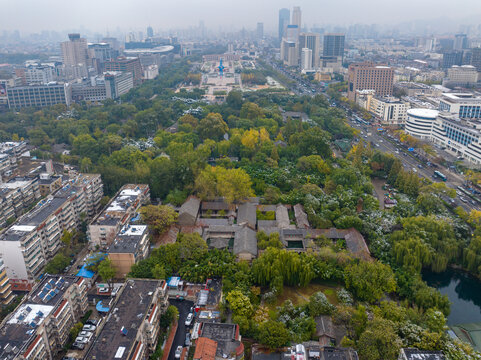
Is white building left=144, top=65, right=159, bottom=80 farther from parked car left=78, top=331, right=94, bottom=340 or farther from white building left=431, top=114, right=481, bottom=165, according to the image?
parked car left=78, top=331, right=94, bottom=340

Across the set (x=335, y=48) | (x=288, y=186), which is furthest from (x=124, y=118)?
(x=335, y=48)

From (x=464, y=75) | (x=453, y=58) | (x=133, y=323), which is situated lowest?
(x=133, y=323)

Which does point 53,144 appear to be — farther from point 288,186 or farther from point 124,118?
point 288,186

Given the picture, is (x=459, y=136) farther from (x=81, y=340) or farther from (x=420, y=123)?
(x=81, y=340)

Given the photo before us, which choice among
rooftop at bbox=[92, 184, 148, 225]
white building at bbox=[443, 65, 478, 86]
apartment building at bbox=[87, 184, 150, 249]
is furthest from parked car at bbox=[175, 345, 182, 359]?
white building at bbox=[443, 65, 478, 86]

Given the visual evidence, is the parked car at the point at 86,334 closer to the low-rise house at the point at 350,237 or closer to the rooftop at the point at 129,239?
the rooftop at the point at 129,239

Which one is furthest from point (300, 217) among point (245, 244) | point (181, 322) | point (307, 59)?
point (307, 59)

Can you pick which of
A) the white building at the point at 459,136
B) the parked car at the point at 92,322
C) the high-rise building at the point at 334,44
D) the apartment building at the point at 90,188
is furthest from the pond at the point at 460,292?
the high-rise building at the point at 334,44
